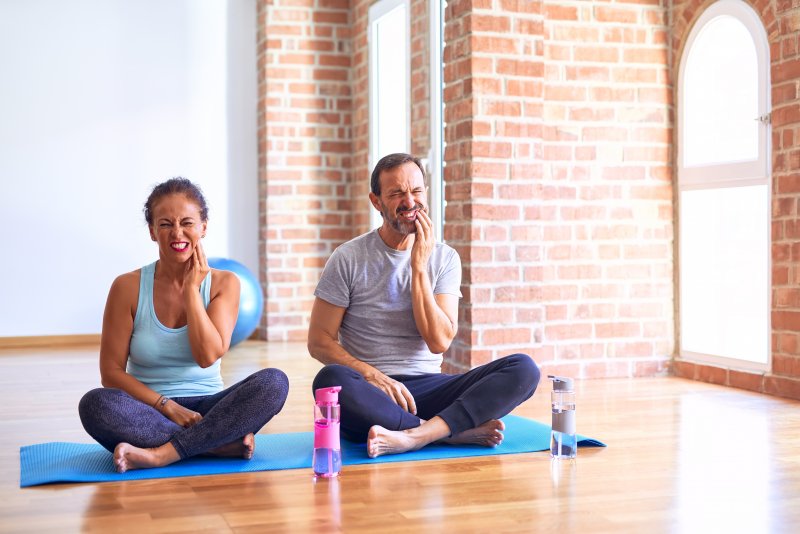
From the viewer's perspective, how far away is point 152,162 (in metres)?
6.72

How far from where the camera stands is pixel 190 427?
2.85 m

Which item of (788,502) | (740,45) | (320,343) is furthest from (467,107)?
(788,502)

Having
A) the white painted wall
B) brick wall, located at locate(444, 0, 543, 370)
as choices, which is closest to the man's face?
brick wall, located at locate(444, 0, 543, 370)

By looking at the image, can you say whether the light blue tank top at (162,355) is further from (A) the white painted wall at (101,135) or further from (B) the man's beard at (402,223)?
(A) the white painted wall at (101,135)

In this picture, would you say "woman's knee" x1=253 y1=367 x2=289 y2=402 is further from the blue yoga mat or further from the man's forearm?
the man's forearm

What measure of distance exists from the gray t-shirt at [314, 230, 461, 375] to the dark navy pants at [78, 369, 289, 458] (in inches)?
14.8

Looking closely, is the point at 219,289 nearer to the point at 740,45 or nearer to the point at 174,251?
the point at 174,251

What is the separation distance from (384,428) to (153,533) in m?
0.92

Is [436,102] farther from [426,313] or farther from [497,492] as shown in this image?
[497,492]

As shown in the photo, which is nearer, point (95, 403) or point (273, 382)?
point (95, 403)

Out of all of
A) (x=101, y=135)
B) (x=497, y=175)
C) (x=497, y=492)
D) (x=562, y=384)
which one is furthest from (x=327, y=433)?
(x=101, y=135)

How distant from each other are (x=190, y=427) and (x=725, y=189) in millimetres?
2740

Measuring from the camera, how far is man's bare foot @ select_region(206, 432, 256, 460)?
293cm

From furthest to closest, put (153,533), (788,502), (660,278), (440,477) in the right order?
(660,278)
(440,477)
(788,502)
(153,533)
